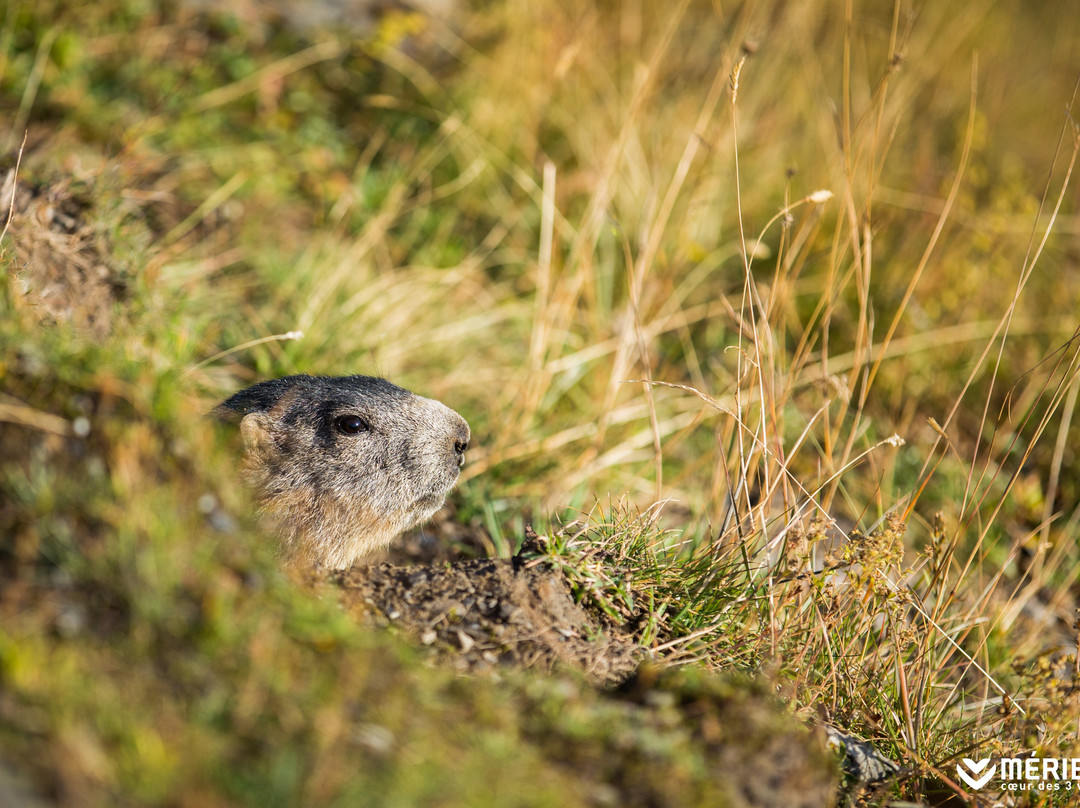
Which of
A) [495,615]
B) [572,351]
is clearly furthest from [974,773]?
[572,351]

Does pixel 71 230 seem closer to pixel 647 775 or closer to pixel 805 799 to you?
pixel 647 775

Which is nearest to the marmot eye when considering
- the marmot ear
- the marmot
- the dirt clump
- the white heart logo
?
the marmot

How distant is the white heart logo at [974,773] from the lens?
350 cm

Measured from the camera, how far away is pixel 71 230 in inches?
205

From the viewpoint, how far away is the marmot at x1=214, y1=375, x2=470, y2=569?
4.33 metres

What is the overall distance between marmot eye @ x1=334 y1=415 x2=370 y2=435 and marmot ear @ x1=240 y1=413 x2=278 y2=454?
34cm

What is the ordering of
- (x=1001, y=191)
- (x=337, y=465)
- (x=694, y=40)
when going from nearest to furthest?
(x=337, y=465), (x=1001, y=191), (x=694, y=40)

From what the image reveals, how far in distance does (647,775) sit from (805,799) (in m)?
0.57

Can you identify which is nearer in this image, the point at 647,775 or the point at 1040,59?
the point at 647,775

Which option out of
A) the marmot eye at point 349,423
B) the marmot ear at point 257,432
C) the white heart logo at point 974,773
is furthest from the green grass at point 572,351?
the marmot eye at point 349,423

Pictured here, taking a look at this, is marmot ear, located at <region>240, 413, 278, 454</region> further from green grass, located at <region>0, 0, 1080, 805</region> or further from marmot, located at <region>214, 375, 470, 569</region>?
green grass, located at <region>0, 0, 1080, 805</region>

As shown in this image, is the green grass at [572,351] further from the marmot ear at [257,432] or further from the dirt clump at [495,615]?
the marmot ear at [257,432]

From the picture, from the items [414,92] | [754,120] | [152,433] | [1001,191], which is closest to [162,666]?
[152,433]

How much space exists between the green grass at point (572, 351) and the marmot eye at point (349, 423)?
612mm
